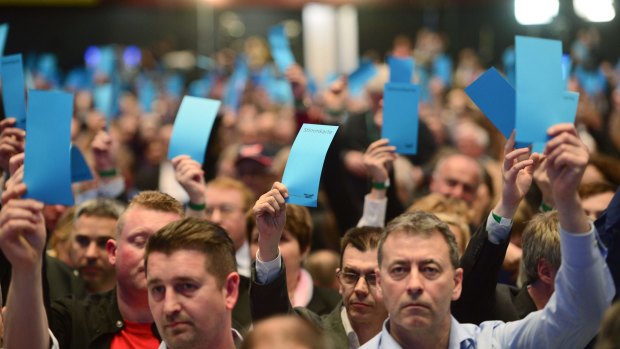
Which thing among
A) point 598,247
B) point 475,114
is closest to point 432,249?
point 598,247

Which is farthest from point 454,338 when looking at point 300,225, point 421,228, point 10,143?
point 10,143

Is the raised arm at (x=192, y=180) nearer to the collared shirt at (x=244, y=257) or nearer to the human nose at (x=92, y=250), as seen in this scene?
the human nose at (x=92, y=250)

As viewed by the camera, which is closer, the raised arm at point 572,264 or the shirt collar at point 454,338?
the raised arm at point 572,264

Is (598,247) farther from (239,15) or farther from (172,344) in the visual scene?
(239,15)

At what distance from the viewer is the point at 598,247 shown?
9.32 feet

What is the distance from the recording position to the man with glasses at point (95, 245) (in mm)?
4582

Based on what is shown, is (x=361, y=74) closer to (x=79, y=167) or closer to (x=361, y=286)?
(x=79, y=167)

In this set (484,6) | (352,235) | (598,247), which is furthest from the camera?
(484,6)

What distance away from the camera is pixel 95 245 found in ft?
15.1

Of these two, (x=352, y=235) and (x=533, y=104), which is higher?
(x=533, y=104)

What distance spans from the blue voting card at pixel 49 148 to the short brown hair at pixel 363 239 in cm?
116

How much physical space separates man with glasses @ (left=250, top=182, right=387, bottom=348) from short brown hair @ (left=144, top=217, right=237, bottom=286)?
123 millimetres

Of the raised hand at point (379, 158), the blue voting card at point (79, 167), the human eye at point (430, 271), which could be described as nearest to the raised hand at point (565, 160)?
the human eye at point (430, 271)

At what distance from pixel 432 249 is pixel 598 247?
1.72 ft
